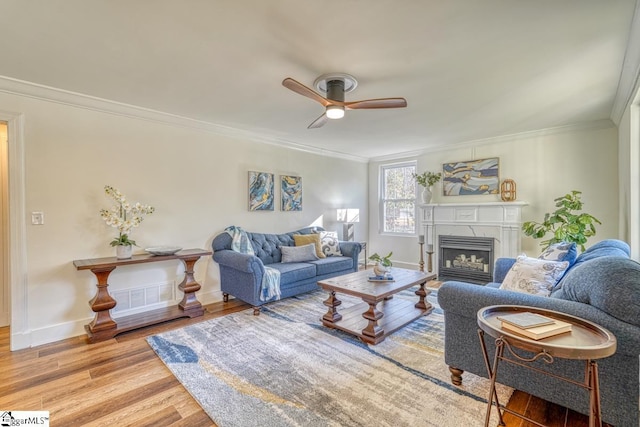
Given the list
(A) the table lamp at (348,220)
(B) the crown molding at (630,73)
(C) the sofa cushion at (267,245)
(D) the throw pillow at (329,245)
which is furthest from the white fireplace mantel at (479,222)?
(C) the sofa cushion at (267,245)

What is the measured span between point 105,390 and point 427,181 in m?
5.29

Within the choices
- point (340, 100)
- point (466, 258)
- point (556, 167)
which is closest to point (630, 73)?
point (556, 167)

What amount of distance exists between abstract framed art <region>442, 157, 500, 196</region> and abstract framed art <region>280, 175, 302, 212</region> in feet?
8.83

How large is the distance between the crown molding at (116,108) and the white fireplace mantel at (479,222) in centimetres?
302

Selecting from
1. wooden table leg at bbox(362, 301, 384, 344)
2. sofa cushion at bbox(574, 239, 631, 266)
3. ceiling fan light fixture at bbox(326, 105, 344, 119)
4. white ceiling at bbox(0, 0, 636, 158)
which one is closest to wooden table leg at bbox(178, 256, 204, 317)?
white ceiling at bbox(0, 0, 636, 158)

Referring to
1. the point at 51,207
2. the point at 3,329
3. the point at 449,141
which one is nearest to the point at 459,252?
the point at 449,141

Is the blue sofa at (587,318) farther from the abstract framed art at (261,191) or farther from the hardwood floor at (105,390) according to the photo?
the abstract framed art at (261,191)

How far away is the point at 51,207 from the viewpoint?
2.91 meters

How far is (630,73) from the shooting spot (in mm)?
2479

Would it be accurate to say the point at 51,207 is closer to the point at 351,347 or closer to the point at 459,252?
the point at 351,347

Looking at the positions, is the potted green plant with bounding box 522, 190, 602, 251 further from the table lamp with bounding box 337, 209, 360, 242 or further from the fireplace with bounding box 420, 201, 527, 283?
the table lamp with bounding box 337, 209, 360, 242

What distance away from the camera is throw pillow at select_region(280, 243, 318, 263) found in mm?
4359

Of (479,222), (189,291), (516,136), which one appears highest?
(516,136)

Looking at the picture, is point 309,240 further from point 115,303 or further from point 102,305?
point 102,305
